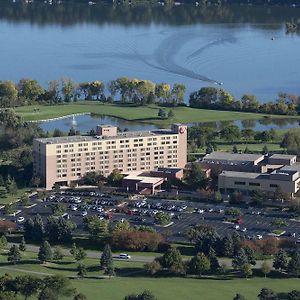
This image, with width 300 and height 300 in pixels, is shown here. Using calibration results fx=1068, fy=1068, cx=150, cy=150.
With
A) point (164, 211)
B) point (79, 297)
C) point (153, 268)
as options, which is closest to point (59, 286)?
point (79, 297)

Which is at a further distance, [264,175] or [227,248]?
[264,175]

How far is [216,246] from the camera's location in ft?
27.6

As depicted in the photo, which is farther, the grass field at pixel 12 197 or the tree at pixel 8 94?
the tree at pixel 8 94

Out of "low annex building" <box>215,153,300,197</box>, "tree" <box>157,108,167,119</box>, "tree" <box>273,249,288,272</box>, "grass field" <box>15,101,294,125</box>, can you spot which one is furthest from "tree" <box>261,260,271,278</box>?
"tree" <box>157,108,167,119</box>

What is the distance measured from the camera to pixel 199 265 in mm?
7969

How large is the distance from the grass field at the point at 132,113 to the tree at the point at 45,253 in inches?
242

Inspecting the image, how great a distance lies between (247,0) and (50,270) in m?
21.9

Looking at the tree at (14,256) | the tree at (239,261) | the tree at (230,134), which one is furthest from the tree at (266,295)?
the tree at (230,134)

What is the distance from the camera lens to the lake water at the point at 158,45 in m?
17.9

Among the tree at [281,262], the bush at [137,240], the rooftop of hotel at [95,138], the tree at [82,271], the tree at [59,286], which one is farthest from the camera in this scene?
the rooftop of hotel at [95,138]

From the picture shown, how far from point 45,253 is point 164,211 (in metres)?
1.86

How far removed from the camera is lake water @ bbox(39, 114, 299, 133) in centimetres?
1407

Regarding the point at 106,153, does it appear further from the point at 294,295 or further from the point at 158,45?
the point at 158,45

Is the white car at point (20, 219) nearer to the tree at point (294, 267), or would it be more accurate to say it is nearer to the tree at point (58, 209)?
the tree at point (58, 209)
